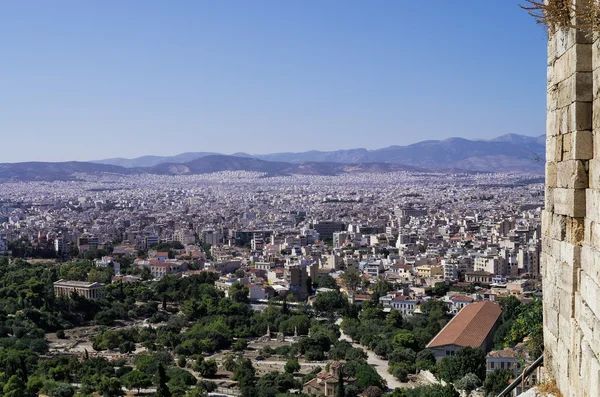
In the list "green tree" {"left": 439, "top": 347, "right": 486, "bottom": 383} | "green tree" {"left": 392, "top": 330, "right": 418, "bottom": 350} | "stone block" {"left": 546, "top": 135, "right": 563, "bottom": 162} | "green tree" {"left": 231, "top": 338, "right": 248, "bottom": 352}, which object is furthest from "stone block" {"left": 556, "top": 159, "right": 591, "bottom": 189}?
"green tree" {"left": 231, "top": 338, "right": 248, "bottom": 352}

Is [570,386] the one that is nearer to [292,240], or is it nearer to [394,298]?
[394,298]

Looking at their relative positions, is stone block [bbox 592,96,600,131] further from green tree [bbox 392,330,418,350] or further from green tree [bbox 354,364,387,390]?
green tree [bbox 392,330,418,350]

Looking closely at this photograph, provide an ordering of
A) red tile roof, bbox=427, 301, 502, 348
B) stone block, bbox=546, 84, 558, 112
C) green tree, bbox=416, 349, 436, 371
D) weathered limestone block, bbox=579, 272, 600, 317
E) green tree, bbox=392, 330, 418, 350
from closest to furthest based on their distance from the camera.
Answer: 1. weathered limestone block, bbox=579, 272, 600, 317
2. stone block, bbox=546, 84, 558, 112
3. green tree, bbox=416, 349, 436, 371
4. red tile roof, bbox=427, 301, 502, 348
5. green tree, bbox=392, 330, 418, 350

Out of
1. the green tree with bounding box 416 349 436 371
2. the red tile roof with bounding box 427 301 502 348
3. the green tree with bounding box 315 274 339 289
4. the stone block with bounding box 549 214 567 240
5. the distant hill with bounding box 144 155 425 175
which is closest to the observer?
the stone block with bounding box 549 214 567 240

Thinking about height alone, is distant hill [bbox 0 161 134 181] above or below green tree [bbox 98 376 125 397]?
above

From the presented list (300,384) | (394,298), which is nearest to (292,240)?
(394,298)

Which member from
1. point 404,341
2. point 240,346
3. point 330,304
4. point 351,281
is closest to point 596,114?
point 404,341
